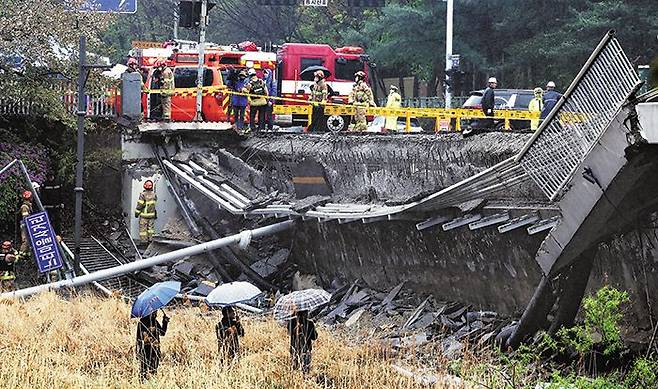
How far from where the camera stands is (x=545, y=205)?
12.9 m

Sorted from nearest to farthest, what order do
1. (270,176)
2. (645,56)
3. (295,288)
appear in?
(295,288) → (270,176) → (645,56)

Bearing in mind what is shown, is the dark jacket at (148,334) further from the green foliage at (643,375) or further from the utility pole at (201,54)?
the utility pole at (201,54)

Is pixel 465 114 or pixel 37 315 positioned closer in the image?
pixel 37 315

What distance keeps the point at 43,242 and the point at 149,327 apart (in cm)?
763

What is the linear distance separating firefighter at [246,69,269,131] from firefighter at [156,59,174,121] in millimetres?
1781

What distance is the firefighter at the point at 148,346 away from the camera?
10688 millimetres

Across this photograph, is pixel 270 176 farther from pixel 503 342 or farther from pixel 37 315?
pixel 503 342

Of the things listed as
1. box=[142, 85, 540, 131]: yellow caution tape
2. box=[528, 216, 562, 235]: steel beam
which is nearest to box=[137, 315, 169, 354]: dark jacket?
box=[528, 216, 562, 235]: steel beam

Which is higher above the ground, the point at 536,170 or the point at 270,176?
the point at 536,170

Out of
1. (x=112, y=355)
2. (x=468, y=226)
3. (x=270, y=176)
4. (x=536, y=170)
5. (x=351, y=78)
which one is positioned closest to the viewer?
(x=536, y=170)

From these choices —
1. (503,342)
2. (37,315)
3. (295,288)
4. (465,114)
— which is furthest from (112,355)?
(465,114)

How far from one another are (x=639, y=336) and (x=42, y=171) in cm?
1393

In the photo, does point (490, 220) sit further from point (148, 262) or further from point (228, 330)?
point (148, 262)

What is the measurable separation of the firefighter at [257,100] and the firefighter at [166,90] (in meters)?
1.78
